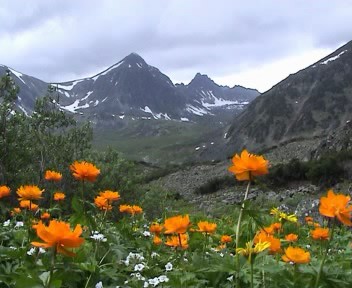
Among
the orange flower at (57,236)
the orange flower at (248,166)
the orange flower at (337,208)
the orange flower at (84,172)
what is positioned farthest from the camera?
the orange flower at (84,172)

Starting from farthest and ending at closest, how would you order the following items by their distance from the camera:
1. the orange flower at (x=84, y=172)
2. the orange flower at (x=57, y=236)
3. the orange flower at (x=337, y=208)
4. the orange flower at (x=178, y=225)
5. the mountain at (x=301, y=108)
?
1. the mountain at (x=301, y=108)
2. the orange flower at (x=84, y=172)
3. the orange flower at (x=178, y=225)
4. the orange flower at (x=337, y=208)
5. the orange flower at (x=57, y=236)

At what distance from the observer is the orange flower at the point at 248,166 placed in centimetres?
259

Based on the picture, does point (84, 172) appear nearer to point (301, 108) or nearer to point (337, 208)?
point (337, 208)

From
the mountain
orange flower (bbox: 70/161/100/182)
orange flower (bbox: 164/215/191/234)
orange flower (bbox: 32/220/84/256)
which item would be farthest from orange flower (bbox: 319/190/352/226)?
the mountain

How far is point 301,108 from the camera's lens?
102 m

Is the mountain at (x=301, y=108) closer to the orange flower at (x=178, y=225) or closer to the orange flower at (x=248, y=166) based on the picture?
the orange flower at (x=178, y=225)

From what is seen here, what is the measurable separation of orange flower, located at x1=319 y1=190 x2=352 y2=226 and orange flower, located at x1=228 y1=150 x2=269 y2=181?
37 cm

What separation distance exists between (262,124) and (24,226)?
101916 mm

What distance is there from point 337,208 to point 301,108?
340ft

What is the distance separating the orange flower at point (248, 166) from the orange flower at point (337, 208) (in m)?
0.37

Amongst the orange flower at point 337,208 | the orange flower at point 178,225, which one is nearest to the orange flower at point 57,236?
the orange flower at point 178,225

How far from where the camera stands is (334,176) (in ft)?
88.0

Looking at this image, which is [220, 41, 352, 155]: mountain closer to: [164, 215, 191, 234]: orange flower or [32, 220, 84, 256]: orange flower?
[164, 215, 191, 234]: orange flower

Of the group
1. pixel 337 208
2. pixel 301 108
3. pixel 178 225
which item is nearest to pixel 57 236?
pixel 178 225
